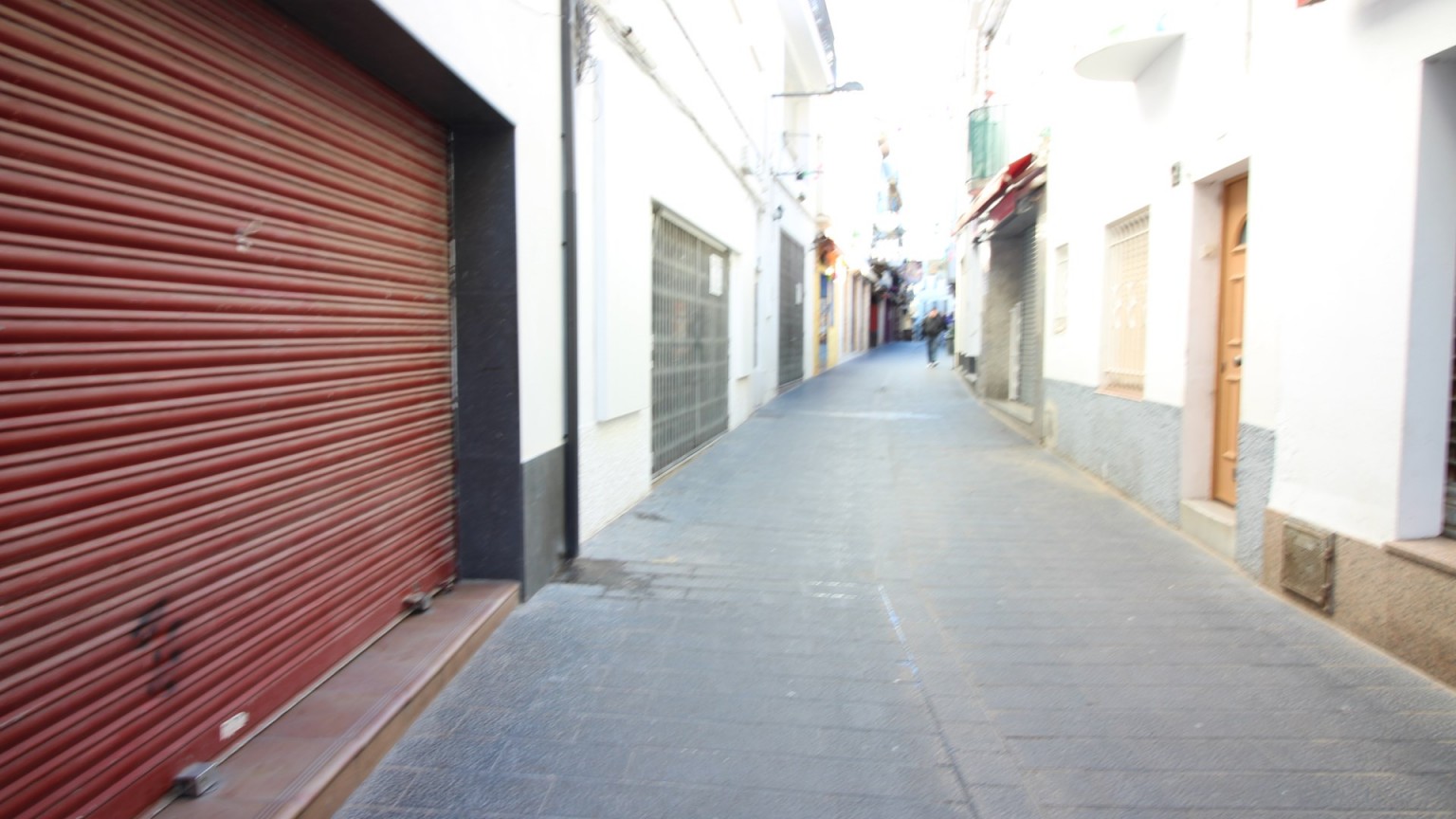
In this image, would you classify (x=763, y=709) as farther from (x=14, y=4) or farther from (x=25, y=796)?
(x=14, y=4)

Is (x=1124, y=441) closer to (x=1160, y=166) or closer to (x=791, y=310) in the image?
(x=1160, y=166)

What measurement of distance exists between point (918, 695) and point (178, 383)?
2.85 metres

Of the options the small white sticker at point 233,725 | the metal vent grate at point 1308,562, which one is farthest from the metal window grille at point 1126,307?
the small white sticker at point 233,725

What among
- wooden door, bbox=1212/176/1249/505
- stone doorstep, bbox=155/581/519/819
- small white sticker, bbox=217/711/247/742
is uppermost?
wooden door, bbox=1212/176/1249/505

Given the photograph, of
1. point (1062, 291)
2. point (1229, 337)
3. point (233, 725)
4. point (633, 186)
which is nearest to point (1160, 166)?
point (1229, 337)

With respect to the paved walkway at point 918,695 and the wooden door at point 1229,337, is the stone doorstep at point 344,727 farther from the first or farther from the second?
the wooden door at point 1229,337

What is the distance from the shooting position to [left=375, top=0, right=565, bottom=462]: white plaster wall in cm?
396

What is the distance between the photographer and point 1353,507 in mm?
4246

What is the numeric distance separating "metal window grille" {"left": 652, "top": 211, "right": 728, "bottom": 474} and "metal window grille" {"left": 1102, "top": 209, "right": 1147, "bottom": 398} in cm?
399

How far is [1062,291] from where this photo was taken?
33.5ft

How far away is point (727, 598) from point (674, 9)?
18.1ft

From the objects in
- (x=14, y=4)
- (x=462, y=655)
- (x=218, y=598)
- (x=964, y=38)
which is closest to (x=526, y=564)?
(x=462, y=655)

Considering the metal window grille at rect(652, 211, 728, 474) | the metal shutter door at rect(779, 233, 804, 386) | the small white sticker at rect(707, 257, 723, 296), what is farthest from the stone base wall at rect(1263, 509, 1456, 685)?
the metal shutter door at rect(779, 233, 804, 386)

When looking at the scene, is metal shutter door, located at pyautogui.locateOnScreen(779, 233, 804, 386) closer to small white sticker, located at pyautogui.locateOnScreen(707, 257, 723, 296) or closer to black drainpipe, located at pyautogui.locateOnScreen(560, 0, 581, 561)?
small white sticker, located at pyautogui.locateOnScreen(707, 257, 723, 296)
